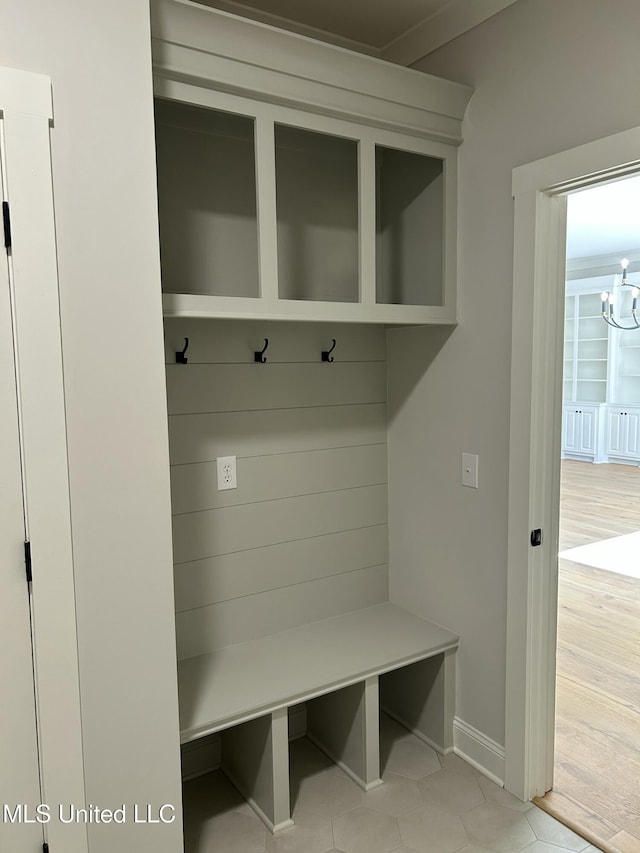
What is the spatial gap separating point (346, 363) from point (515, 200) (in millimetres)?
870

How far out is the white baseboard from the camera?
7.51 ft

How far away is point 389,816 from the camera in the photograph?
2129 millimetres

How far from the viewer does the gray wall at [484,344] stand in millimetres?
1843

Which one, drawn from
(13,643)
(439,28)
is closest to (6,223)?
(13,643)

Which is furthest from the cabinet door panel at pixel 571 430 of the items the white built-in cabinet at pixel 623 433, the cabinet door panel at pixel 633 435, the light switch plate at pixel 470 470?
the light switch plate at pixel 470 470

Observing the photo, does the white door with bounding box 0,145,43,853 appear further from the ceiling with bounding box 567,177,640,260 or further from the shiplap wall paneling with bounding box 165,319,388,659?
the ceiling with bounding box 567,177,640,260

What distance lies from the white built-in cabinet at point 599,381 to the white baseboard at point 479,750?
678cm

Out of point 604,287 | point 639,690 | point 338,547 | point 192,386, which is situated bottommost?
point 639,690

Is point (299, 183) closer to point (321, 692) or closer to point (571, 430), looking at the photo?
point (321, 692)

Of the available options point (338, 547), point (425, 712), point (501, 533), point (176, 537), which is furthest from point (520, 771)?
point (176, 537)

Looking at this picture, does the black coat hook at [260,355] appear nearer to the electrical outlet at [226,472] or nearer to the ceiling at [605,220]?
the electrical outlet at [226,472]

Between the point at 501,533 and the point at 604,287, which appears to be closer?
the point at 501,533

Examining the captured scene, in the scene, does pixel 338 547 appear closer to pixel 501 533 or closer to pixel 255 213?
pixel 501 533

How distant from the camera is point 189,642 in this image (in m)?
2.27
